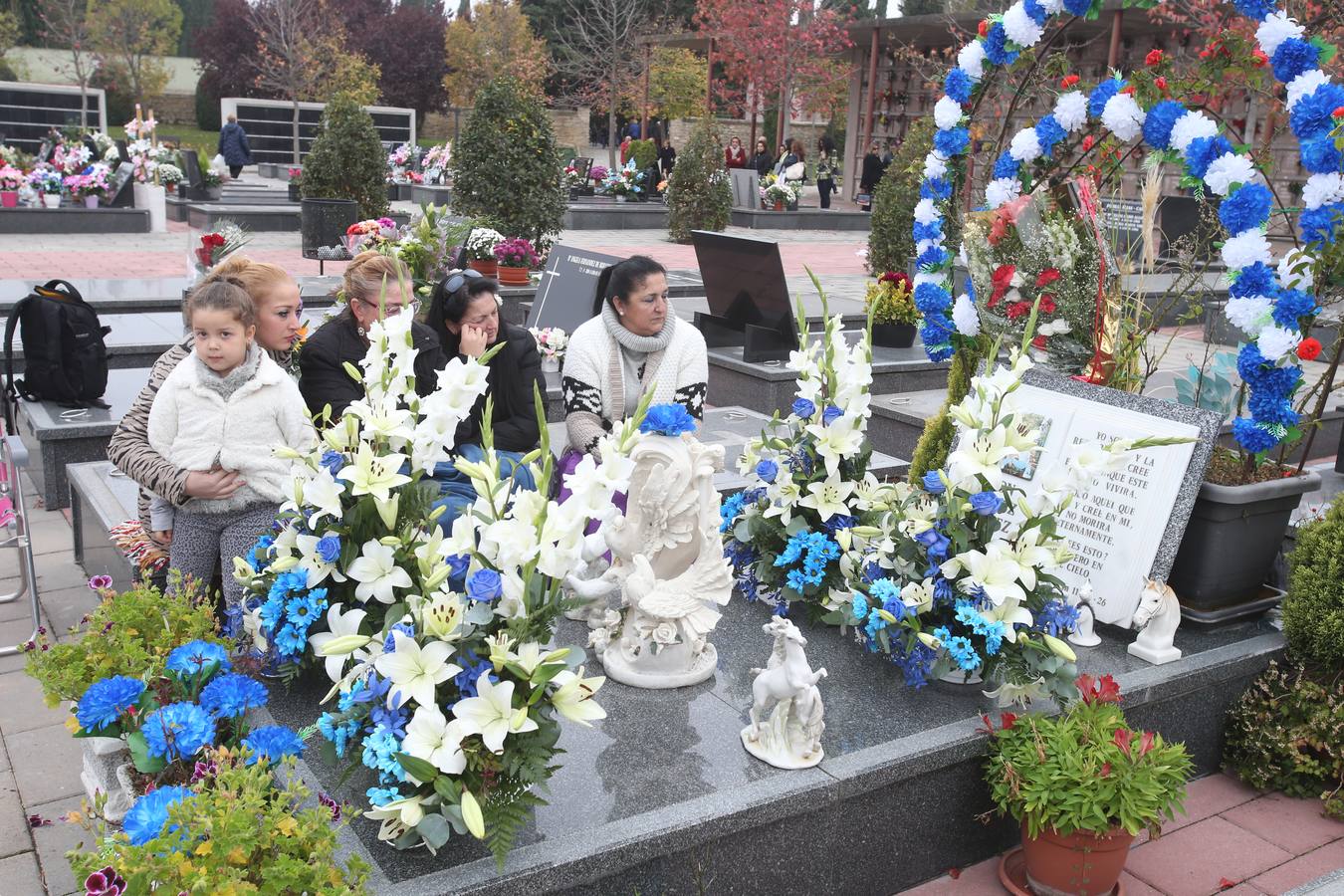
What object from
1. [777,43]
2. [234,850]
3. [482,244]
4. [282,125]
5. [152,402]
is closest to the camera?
[234,850]

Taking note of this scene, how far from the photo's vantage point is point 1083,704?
3445mm

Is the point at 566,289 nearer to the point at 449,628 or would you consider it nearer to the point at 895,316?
the point at 895,316

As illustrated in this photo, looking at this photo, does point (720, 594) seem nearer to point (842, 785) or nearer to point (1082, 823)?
point (842, 785)

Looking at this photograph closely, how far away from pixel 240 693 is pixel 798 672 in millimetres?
1435

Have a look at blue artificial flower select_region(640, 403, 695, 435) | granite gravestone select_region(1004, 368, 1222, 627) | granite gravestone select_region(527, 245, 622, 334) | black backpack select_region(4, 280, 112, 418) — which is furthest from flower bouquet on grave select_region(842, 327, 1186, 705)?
granite gravestone select_region(527, 245, 622, 334)

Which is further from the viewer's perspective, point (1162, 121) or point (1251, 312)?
point (1162, 121)

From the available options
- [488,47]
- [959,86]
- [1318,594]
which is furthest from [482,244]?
[488,47]

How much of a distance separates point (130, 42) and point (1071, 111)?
42324 mm

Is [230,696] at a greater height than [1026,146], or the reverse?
[1026,146]

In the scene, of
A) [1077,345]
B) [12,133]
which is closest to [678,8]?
[12,133]

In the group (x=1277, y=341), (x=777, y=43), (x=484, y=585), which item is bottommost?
(x=484, y=585)

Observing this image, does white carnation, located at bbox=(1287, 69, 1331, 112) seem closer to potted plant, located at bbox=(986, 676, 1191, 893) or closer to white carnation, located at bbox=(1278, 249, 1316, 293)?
white carnation, located at bbox=(1278, 249, 1316, 293)

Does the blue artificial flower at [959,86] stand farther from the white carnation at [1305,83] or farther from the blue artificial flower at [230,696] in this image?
the blue artificial flower at [230,696]

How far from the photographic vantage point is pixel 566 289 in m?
8.28
